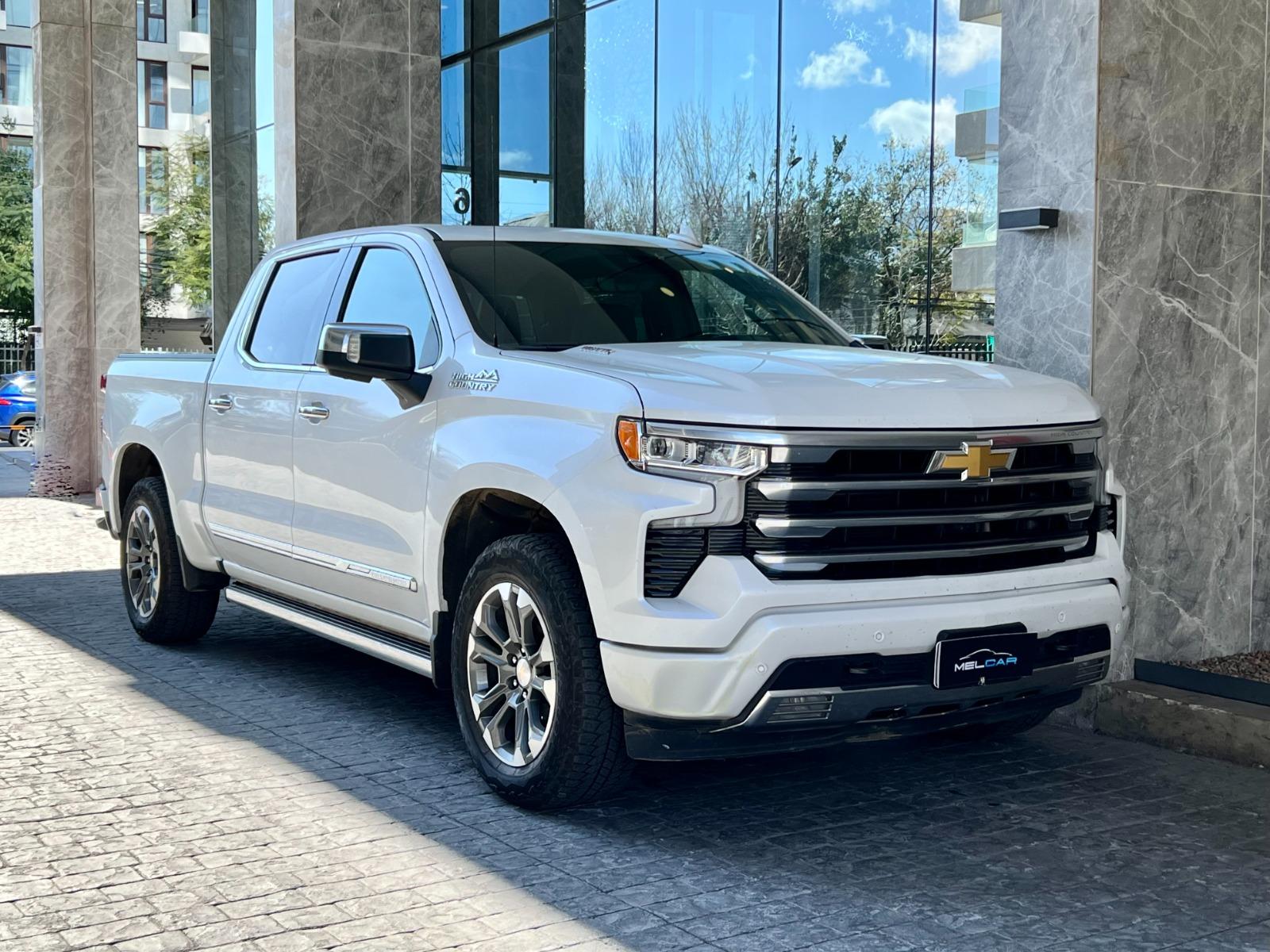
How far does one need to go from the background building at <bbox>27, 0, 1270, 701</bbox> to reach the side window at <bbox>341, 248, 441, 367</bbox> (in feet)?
8.76

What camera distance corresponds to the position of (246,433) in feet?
22.4

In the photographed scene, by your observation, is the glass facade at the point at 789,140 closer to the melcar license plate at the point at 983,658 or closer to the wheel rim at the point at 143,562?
the wheel rim at the point at 143,562

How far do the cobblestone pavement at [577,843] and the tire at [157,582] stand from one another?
1.07m

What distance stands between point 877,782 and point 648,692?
146 centimetres

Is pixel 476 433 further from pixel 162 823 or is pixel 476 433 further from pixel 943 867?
pixel 943 867

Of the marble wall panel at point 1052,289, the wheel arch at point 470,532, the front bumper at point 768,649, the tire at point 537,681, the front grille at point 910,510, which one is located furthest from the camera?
the marble wall panel at point 1052,289

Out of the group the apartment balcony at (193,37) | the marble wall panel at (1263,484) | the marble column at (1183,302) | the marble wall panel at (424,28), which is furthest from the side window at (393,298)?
the apartment balcony at (193,37)

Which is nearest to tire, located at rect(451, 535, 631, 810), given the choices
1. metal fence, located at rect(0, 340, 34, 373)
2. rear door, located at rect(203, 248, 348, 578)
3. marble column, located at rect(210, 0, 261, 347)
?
rear door, located at rect(203, 248, 348, 578)

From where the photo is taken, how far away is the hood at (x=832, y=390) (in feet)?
14.6

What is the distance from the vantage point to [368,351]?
215 inches

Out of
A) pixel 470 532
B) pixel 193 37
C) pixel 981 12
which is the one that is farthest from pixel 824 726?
pixel 193 37

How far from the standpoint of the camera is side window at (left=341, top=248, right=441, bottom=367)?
227 inches

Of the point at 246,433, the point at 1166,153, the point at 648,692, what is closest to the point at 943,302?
the point at 1166,153

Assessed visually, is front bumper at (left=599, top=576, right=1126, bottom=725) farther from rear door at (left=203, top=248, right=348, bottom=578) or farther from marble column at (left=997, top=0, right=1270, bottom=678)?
rear door at (left=203, top=248, right=348, bottom=578)
